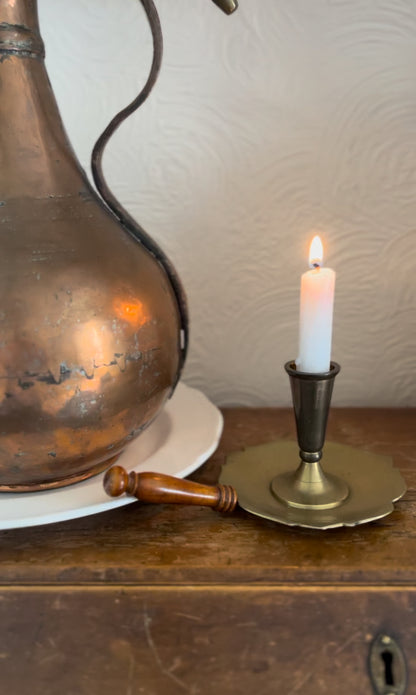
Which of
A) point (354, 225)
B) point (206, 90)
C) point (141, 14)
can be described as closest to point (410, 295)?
point (354, 225)

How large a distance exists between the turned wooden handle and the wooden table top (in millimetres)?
24

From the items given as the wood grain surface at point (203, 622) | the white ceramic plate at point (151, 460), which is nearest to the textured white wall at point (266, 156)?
the white ceramic plate at point (151, 460)

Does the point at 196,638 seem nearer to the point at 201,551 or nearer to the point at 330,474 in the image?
the point at 201,551

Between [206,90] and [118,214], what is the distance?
0.27 metres

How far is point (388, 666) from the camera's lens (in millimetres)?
426

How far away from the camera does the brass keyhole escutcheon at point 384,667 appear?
421mm

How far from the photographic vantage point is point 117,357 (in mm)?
440

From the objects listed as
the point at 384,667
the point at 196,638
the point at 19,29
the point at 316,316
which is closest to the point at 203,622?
the point at 196,638

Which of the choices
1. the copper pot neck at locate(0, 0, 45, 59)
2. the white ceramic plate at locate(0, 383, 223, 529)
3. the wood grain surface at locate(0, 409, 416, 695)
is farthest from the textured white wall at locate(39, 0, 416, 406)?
the wood grain surface at locate(0, 409, 416, 695)

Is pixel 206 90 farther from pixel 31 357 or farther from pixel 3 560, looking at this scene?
Answer: pixel 3 560

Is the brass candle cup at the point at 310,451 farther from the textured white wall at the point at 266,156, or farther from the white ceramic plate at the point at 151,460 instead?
the textured white wall at the point at 266,156

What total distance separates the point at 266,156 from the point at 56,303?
1.30ft

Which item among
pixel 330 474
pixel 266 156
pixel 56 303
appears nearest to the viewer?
pixel 56 303

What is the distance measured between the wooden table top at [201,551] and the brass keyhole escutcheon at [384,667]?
0.04 meters
